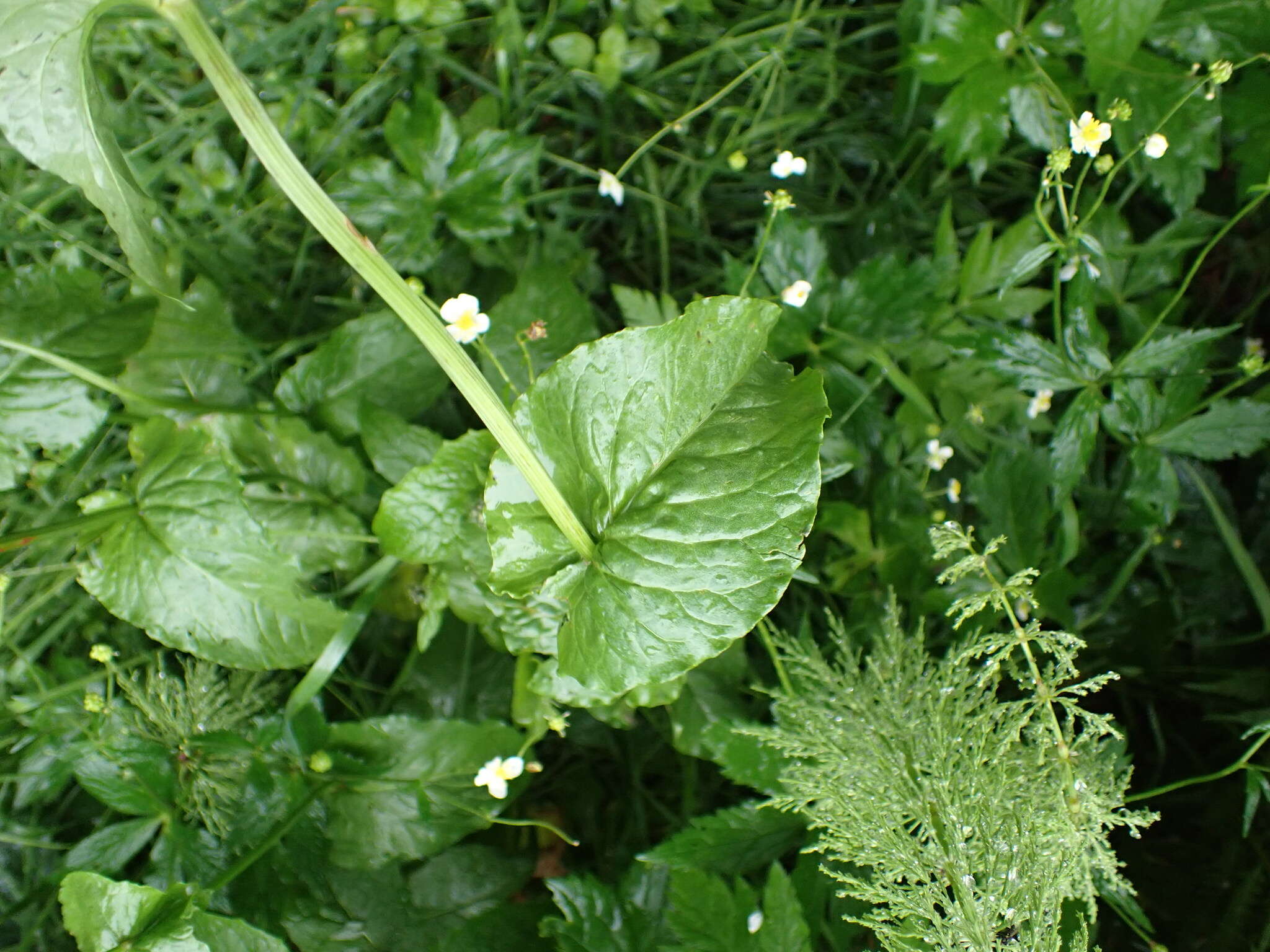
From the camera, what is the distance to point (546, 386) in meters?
1.02

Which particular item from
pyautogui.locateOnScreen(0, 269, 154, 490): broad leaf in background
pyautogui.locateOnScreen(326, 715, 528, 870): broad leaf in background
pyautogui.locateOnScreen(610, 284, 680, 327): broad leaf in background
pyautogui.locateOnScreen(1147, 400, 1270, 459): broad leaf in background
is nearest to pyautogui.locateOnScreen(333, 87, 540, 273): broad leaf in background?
pyautogui.locateOnScreen(610, 284, 680, 327): broad leaf in background

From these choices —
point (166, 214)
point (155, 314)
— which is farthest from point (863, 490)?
point (166, 214)

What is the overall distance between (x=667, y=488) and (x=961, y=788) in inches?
20.2

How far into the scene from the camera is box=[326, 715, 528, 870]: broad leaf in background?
1313mm

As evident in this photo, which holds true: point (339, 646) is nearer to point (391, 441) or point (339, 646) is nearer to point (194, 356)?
point (391, 441)

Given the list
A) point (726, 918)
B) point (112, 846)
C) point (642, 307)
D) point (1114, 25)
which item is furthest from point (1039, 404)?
point (112, 846)

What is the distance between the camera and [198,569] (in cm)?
118

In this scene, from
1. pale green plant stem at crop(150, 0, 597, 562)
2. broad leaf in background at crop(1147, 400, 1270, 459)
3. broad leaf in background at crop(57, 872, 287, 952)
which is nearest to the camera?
pale green plant stem at crop(150, 0, 597, 562)

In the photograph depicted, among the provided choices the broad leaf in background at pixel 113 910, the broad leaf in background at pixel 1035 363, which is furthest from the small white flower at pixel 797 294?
the broad leaf in background at pixel 113 910

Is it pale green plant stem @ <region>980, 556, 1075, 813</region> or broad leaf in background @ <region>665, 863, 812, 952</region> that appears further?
broad leaf in background @ <region>665, 863, 812, 952</region>

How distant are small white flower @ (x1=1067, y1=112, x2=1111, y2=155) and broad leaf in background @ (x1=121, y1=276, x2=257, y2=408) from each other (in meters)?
1.30

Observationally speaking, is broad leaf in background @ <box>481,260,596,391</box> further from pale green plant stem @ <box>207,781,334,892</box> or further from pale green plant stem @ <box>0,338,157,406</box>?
pale green plant stem @ <box>207,781,334,892</box>

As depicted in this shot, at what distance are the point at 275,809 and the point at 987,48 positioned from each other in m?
1.64

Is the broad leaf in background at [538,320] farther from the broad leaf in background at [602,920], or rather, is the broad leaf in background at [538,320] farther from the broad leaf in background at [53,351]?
the broad leaf in background at [602,920]
